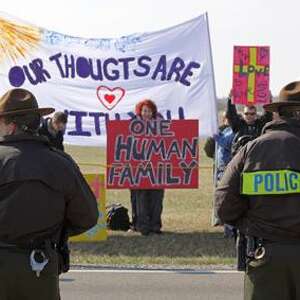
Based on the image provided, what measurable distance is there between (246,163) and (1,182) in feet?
4.29

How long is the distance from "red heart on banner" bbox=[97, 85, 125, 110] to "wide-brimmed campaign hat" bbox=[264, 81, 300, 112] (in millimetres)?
8175

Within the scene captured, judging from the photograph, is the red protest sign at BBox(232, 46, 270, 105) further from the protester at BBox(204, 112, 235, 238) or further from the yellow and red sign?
the yellow and red sign

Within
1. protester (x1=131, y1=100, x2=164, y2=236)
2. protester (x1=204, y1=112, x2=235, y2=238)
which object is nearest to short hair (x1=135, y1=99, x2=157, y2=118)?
protester (x1=131, y1=100, x2=164, y2=236)

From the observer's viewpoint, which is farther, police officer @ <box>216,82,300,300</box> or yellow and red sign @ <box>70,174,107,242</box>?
yellow and red sign @ <box>70,174,107,242</box>

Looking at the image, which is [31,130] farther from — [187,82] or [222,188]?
[187,82]

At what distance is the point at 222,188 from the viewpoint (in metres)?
4.51

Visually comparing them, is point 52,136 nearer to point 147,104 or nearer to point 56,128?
point 56,128

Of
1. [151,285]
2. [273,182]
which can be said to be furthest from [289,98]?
[151,285]

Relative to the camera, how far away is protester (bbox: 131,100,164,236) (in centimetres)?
1101

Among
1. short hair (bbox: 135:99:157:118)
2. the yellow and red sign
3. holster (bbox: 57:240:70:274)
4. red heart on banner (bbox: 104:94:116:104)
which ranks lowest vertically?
the yellow and red sign

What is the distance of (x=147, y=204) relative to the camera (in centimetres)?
1130

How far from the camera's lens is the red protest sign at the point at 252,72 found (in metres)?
11.5

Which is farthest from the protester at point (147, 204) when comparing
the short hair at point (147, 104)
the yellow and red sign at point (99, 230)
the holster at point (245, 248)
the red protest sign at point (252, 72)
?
the holster at point (245, 248)

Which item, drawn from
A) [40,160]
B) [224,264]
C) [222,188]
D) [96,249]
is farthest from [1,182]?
[96,249]
